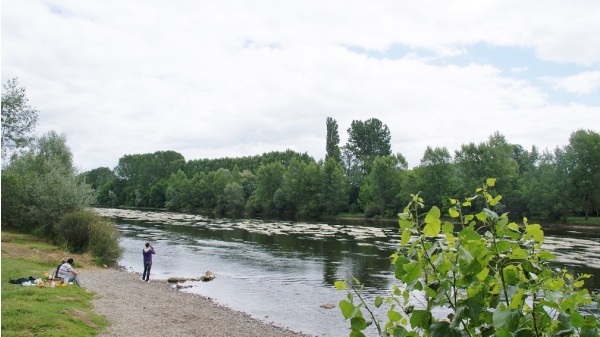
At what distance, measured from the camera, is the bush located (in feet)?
107

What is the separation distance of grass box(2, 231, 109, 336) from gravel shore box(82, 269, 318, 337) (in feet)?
2.32

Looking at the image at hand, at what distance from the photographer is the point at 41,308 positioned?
47.5 ft

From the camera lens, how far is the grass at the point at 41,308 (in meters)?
12.4

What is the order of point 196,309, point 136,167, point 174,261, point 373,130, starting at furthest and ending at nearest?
point 136,167 < point 373,130 < point 174,261 < point 196,309

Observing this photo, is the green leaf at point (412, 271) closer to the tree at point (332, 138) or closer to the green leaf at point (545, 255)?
the green leaf at point (545, 255)

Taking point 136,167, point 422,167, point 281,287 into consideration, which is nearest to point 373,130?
point 422,167

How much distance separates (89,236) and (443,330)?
34801 mm

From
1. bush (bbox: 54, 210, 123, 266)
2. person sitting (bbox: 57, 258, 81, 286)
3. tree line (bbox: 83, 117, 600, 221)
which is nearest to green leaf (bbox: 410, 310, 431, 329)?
person sitting (bbox: 57, 258, 81, 286)

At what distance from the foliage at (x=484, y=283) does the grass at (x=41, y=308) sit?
12.5 m

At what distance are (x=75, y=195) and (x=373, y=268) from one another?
24.9 m

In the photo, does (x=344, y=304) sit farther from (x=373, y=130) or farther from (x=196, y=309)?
(x=373, y=130)

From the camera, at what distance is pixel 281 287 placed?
83.5ft

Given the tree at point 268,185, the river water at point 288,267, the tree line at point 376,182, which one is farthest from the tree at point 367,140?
the river water at point 288,267

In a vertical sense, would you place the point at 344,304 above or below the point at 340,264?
above
